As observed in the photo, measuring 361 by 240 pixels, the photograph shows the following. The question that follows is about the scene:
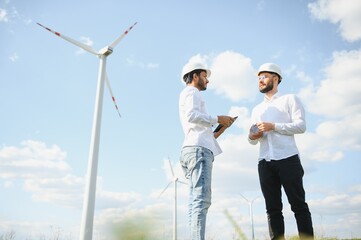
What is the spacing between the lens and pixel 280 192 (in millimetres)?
5227

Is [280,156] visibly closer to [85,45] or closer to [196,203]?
[196,203]

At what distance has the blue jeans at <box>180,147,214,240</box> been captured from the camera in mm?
4160

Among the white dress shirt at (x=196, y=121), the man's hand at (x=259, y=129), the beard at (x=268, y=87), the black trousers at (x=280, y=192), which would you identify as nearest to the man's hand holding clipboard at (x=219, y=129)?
the white dress shirt at (x=196, y=121)

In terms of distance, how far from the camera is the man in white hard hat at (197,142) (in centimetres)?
424

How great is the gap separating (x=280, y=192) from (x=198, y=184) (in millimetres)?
1597

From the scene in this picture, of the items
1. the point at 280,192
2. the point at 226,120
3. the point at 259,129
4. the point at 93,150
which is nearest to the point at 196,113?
the point at 226,120

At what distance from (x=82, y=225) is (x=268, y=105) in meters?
4.82

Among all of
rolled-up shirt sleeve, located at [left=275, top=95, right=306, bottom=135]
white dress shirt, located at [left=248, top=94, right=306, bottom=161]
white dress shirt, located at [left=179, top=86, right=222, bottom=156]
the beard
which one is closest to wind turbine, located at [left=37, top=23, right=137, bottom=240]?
white dress shirt, located at [left=179, top=86, right=222, bottom=156]

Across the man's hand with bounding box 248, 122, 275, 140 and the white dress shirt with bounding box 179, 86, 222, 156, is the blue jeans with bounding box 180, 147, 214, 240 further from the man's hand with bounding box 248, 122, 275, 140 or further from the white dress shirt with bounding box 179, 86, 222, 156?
the man's hand with bounding box 248, 122, 275, 140

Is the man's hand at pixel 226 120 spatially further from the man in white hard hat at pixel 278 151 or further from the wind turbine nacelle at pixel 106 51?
the wind turbine nacelle at pixel 106 51

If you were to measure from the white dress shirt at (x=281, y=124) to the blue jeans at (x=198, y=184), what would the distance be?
118 cm

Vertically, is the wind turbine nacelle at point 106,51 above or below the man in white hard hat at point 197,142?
above

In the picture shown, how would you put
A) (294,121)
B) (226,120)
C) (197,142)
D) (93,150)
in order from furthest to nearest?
1. (93,150)
2. (294,121)
3. (226,120)
4. (197,142)

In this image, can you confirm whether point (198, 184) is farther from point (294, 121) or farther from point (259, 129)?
point (294, 121)
